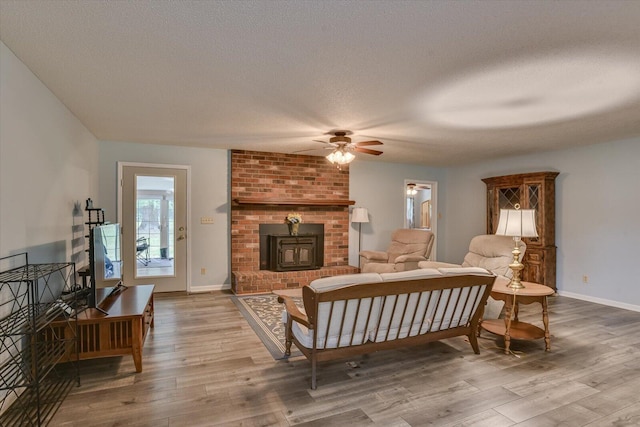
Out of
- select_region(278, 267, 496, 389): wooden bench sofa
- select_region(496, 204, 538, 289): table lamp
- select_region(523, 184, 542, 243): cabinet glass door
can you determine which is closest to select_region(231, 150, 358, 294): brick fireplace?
select_region(278, 267, 496, 389): wooden bench sofa

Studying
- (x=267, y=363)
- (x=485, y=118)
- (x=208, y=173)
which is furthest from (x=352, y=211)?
(x=267, y=363)

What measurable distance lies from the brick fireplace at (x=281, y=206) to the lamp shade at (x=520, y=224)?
3.17 meters

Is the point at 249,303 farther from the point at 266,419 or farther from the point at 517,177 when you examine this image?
the point at 517,177

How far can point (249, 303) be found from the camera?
4855mm

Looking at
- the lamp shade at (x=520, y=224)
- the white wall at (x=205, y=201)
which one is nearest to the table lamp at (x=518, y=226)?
the lamp shade at (x=520, y=224)

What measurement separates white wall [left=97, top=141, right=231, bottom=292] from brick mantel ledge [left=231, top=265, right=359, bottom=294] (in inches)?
15.8

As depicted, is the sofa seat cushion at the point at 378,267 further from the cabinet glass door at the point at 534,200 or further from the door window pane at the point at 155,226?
the door window pane at the point at 155,226

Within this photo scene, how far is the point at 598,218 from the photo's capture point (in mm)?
5059

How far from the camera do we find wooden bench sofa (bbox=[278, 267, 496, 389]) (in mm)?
2465

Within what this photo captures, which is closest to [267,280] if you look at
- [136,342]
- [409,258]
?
[409,258]

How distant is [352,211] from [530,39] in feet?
15.5

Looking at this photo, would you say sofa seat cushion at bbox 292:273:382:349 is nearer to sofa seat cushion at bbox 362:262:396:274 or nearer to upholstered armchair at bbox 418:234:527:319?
upholstered armchair at bbox 418:234:527:319

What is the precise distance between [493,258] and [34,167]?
476 centimetres

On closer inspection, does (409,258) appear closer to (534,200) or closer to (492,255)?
(492,255)
